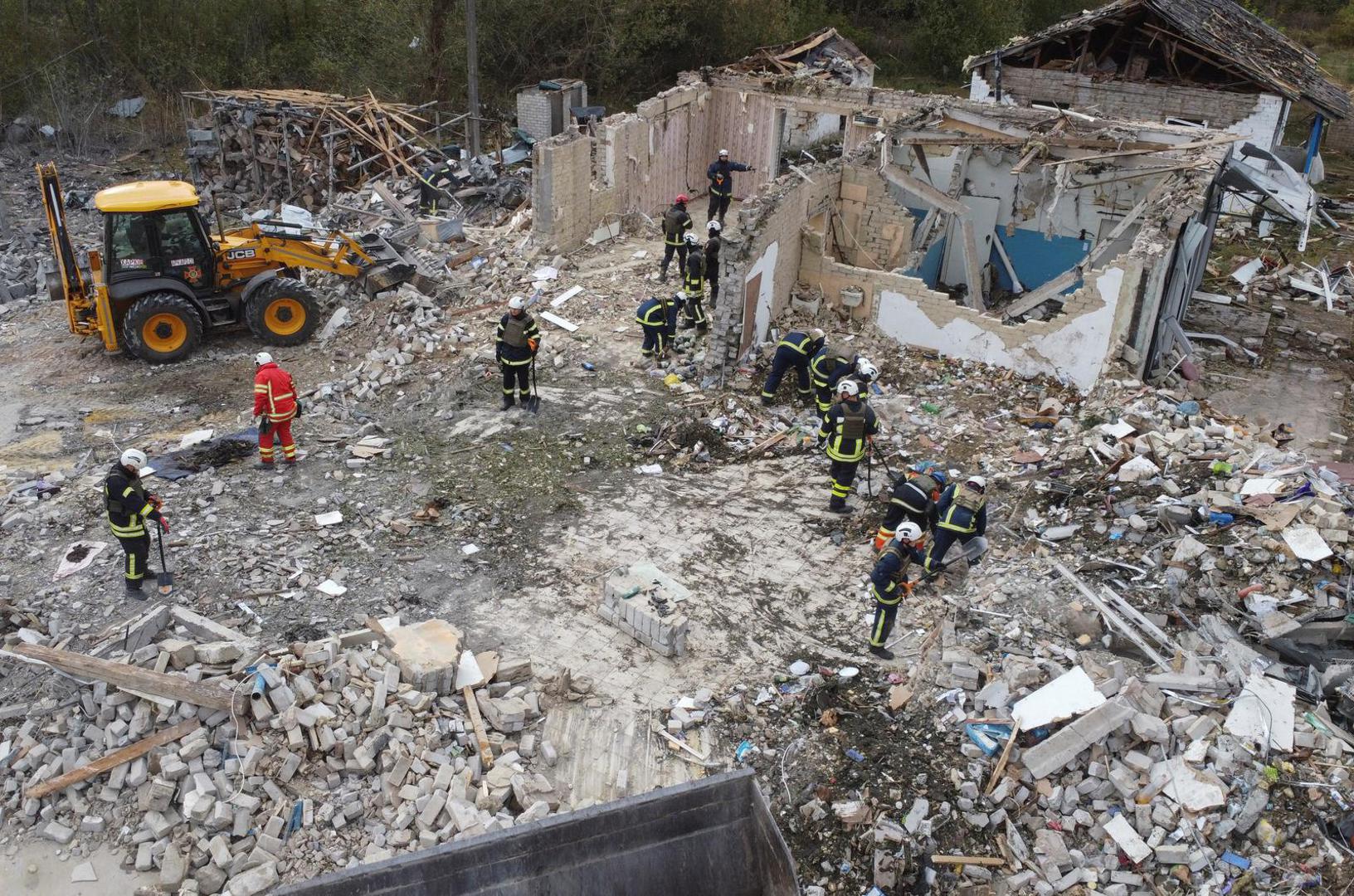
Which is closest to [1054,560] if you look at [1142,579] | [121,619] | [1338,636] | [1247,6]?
[1142,579]

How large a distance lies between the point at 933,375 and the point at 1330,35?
28.1 meters

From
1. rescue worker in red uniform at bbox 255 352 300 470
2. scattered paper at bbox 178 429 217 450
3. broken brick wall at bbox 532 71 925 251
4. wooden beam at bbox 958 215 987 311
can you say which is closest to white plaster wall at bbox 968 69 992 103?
broken brick wall at bbox 532 71 925 251

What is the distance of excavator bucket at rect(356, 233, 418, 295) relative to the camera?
13492 mm

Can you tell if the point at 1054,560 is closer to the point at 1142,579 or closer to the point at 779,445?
the point at 1142,579

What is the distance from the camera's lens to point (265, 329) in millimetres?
12695

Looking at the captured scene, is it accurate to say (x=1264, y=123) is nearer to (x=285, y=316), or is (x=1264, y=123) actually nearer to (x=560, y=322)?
(x=560, y=322)

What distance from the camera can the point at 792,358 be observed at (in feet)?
35.4

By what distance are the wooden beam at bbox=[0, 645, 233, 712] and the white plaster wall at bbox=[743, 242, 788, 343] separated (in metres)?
7.23

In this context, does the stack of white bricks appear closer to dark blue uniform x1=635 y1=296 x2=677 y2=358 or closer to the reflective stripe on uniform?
the reflective stripe on uniform

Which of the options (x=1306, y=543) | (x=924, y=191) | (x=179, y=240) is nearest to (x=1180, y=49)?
(x=924, y=191)

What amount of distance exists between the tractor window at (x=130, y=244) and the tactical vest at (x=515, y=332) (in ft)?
15.1

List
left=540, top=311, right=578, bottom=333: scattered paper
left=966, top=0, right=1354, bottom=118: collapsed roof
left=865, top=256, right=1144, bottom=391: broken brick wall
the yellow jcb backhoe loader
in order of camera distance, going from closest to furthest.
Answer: left=865, top=256, right=1144, bottom=391: broken brick wall → the yellow jcb backhoe loader → left=540, top=311, right=578, bottom=333: scattered paper → left=966, top=0, right=1354, bottom=118: collapsed roof

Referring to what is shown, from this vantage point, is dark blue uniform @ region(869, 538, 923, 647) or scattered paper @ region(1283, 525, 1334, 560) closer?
dark blue uniform @ region(869, 538, 923, 647)

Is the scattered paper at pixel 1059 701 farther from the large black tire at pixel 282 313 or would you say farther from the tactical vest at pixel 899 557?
the large black tire at pixel 282 313
